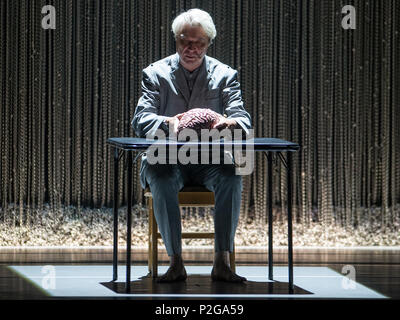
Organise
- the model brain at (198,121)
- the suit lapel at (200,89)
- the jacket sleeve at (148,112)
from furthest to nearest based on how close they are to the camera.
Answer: the suit lapel at (200,89), the jacket sleeve at (148,112), the model brain at (198,121)

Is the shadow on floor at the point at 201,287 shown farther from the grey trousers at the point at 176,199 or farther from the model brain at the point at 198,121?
the model brain at the point at 198,121

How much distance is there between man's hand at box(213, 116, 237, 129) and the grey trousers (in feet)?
0.60

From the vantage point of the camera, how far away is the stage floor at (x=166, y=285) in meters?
3.29

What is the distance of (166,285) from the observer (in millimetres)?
3561

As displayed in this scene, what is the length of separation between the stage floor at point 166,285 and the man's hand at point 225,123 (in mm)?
700

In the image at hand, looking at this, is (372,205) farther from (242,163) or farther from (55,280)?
(55,280)

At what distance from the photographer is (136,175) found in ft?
17.8

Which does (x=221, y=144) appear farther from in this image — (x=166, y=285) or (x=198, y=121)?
(x=166, y=285)

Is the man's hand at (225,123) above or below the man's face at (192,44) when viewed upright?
below

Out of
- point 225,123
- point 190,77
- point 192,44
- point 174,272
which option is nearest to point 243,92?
point 190,77

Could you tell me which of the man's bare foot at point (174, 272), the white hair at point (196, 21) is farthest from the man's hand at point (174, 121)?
the man's bare foot at point (174, 272)

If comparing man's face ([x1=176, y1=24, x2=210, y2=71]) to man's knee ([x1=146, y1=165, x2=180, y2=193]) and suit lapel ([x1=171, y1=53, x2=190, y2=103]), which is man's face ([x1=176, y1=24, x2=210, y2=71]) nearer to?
suit lapel ([x1=171, y1=53, x2=190, y2=103])

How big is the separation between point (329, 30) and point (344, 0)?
234mm
